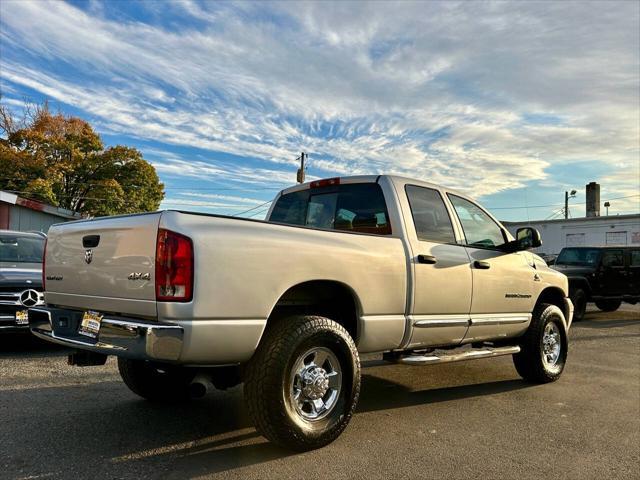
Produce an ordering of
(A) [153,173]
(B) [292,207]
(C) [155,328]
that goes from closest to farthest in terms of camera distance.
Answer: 1. (C) [155,328]
2. (B) [292,207]
3. (A) [153,173]

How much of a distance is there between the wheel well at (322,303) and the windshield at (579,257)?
11830 mm

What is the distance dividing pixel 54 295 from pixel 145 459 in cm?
143

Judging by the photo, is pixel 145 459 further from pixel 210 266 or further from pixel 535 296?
pixel 535 296

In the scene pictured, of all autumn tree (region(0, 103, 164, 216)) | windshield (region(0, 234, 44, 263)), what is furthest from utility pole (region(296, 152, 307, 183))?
windshield (region(0, 234, 44, 263))

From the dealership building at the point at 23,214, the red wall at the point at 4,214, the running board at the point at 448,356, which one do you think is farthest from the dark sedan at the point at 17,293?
the red wall at the point at 4,214

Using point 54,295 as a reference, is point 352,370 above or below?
below

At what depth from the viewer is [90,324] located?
3521mm

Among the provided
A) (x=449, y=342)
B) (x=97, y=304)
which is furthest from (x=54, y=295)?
(x=449, y=342)

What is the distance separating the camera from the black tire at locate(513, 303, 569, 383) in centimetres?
581

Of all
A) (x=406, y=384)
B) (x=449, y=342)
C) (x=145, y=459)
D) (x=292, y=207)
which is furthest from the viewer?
(x=406, y=384)

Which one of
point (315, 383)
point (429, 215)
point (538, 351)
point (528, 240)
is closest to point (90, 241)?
point (315, 383)

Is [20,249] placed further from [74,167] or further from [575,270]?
[74,167]

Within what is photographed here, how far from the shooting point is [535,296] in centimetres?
593

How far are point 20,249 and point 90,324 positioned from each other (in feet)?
17.5
